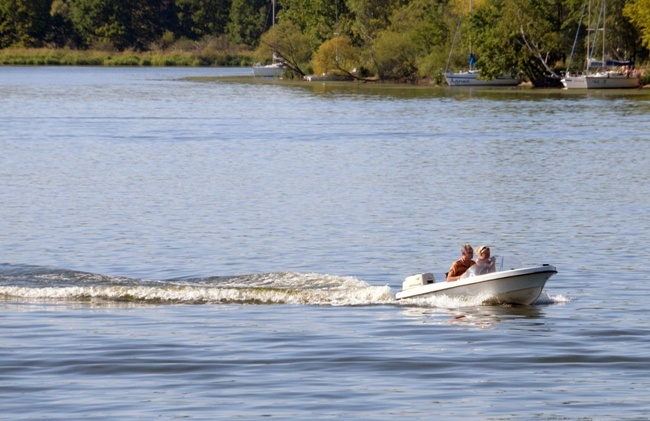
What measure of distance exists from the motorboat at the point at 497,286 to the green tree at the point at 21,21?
18081cm

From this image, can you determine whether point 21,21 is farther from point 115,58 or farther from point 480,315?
point 480,315

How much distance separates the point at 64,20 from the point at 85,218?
558 ft

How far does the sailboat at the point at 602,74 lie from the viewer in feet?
335

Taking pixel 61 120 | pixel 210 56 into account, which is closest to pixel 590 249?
pixel 61 120

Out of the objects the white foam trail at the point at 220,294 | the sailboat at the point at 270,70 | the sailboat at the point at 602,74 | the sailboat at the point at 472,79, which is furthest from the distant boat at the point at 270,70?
the white foam trail at the point at 220,294

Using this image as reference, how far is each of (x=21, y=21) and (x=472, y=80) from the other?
104 m

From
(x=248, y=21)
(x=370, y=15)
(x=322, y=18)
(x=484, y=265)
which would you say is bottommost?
A: (x=484, y=265)

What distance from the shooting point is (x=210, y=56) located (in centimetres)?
19075

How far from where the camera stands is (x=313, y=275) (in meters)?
25.2

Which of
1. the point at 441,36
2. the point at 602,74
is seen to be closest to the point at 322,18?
the point at 441,36

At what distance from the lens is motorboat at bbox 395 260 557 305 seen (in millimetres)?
21844

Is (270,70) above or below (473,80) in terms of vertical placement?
below

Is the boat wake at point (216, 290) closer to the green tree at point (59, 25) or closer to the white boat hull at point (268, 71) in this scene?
the white boat hull at point (268, 71)

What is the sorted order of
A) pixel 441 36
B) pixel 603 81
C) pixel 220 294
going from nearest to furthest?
pixel 220 294
pixel 603 81
pixel 441 36
